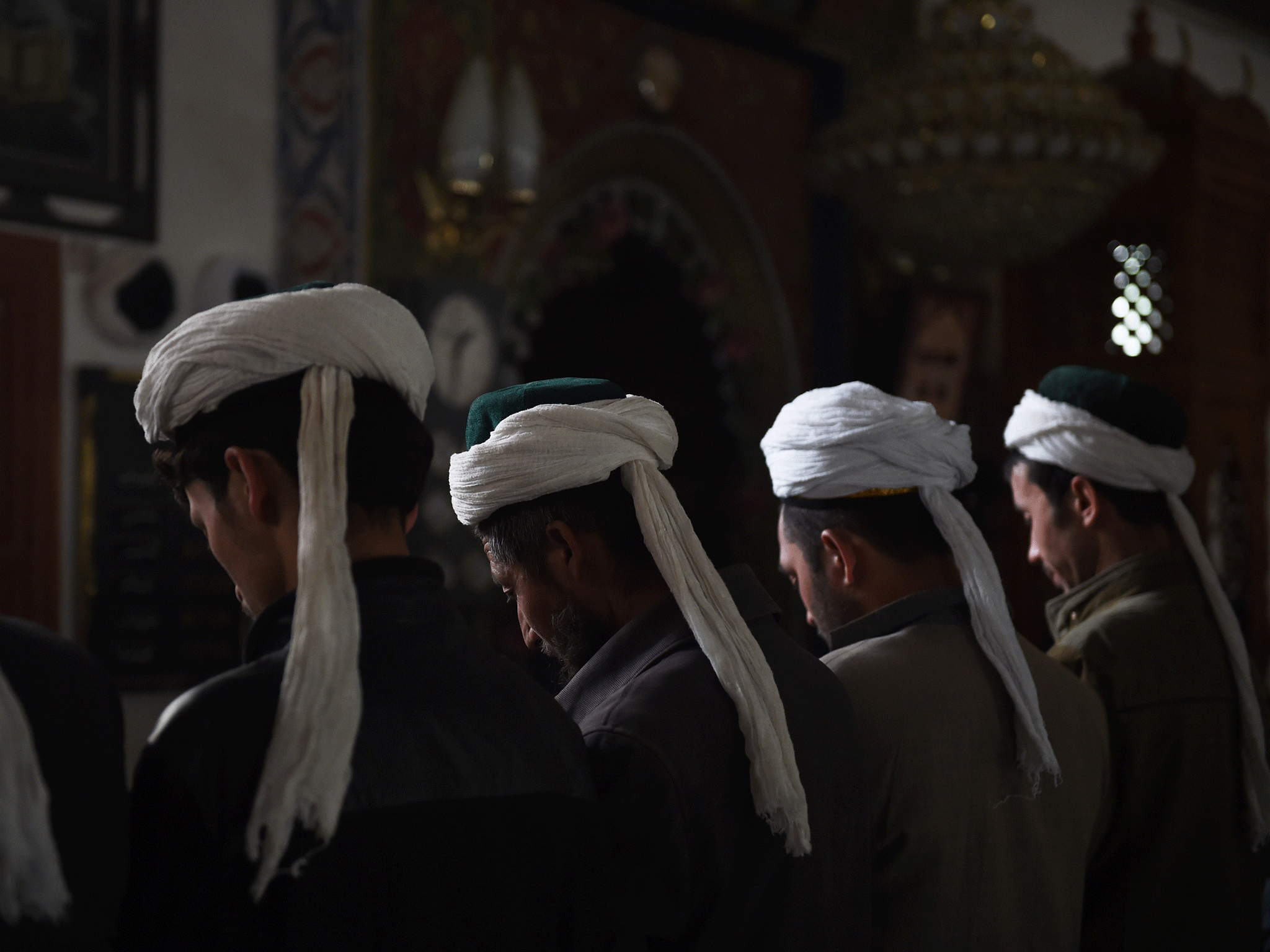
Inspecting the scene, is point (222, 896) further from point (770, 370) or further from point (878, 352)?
point (878, 352)

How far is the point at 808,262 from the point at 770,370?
482 mm

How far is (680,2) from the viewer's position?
183 inches

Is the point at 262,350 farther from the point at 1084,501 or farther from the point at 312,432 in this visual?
the point at 1084,501

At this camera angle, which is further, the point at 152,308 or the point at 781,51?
the point at 781,51

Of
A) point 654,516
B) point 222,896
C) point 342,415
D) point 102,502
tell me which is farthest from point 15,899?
point 102,502

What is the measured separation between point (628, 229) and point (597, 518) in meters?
3.14

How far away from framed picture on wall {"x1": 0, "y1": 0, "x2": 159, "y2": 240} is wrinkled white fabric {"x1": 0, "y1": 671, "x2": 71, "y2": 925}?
7.96 ft

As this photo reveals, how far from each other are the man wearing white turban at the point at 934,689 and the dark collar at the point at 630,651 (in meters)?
0.33

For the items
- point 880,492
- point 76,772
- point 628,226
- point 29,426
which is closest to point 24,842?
point 76,772

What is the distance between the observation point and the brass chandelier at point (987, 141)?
169 inches

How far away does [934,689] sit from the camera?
5.72ft

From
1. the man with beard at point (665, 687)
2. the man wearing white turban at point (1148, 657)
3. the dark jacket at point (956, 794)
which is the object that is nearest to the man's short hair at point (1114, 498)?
the man wearing white turban at point (1148, 657)

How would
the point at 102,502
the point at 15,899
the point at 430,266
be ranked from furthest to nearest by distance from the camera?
1. the point at 430,266
2. the point at 102,502
3. the point at 15,899

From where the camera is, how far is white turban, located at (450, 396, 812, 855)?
1391mm
